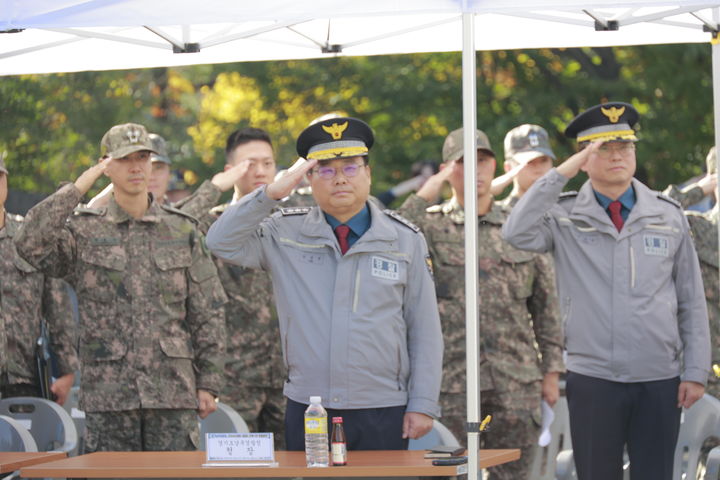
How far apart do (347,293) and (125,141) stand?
1621mm

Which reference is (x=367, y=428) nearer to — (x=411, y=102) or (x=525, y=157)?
(x=525, y=157)

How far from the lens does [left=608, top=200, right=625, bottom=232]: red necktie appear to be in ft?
21.5

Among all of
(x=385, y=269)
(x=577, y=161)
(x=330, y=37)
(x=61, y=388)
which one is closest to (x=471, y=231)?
(x=385, y=269)

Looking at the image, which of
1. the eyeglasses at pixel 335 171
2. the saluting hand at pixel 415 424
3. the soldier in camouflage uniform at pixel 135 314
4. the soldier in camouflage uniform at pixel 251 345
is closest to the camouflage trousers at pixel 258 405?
the soldier in camouflage uniform at pixel 251 345

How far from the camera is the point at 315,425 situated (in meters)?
5.32

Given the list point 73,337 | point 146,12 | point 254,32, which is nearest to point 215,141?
point 73,337

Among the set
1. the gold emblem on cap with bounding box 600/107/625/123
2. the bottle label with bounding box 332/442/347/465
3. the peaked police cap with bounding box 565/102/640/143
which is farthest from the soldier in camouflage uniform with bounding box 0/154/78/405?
the gold emblem on cap with bounding box 600/107/625/123

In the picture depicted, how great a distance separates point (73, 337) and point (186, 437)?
58.6 inches

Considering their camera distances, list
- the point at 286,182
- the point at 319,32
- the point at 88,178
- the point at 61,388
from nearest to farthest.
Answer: the point at 286,182, the point at 88,178, the point at 319,32, the point at 61,388

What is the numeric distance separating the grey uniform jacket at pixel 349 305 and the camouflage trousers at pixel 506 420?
6.25 ft

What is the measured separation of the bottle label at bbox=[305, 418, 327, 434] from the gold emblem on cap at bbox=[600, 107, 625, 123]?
212 cm

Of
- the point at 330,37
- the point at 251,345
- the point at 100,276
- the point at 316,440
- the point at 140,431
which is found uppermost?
the point at 330,37

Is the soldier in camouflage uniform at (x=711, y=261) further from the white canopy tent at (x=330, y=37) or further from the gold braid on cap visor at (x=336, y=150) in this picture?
the gold braid on cap visor at (x=336, y=150)

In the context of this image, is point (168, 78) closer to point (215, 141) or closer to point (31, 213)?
point (215, 141)
